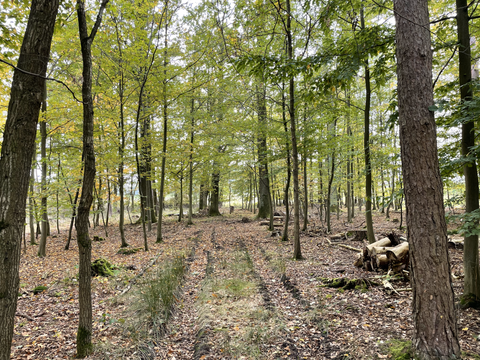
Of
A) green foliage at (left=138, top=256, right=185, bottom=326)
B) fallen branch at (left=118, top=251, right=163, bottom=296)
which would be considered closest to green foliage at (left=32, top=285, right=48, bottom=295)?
fallen branch at (left=118, top=251, right=163, bottom=296)

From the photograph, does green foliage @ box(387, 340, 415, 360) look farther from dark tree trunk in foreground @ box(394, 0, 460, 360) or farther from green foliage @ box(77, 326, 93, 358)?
green foliage @ box(77, 326, 93, 358)

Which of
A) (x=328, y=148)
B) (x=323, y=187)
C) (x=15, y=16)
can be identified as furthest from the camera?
(x=323, y=187)

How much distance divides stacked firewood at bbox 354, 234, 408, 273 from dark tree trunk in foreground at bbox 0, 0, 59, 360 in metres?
6.74

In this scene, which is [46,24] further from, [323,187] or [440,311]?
[323,187]

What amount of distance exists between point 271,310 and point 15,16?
6.72 meters

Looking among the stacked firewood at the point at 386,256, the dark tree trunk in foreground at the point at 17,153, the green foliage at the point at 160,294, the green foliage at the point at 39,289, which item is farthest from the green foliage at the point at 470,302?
the green foliage at the point at 39,289

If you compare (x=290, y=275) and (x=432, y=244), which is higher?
(x=432, y=244)

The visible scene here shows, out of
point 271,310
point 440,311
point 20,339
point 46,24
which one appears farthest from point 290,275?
point 46,24

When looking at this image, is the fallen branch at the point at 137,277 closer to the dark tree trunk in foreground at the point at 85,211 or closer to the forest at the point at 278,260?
the forest at the point at 278,260

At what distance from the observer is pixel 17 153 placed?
2.50 m

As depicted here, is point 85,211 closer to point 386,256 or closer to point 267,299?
point 267,299

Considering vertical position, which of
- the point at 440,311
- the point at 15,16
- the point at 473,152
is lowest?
the point at 440,311

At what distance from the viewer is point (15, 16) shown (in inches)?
158

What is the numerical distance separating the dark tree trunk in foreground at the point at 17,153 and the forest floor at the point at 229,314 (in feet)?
Result: 5.20
